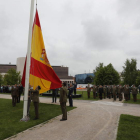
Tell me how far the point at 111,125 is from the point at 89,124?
3.20ft

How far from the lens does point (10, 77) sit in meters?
44.1

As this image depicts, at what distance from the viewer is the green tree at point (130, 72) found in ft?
158

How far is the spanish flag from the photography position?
8.26 m

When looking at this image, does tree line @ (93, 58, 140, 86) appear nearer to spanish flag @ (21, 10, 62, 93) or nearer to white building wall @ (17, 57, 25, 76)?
spanish flag @ (21, 10, 62, 93)

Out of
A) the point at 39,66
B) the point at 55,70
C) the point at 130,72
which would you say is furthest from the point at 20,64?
the point at 39,66

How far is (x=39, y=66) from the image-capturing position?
8555mm

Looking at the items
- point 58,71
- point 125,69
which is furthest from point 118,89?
point 58,71

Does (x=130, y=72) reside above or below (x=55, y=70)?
below

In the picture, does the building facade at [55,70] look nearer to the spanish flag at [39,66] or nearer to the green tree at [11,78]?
the green tree at [11,78]

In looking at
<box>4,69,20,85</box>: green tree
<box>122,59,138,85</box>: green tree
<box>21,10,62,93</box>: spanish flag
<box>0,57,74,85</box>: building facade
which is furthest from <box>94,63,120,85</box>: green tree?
<box>0,57,74,85</box>: building facade

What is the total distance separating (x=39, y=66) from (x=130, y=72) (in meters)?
46.7

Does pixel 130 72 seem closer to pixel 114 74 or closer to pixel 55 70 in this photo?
pixel 114 74

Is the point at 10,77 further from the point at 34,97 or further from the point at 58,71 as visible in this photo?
the point at 58,71

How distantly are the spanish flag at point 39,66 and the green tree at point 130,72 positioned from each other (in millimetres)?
44709
